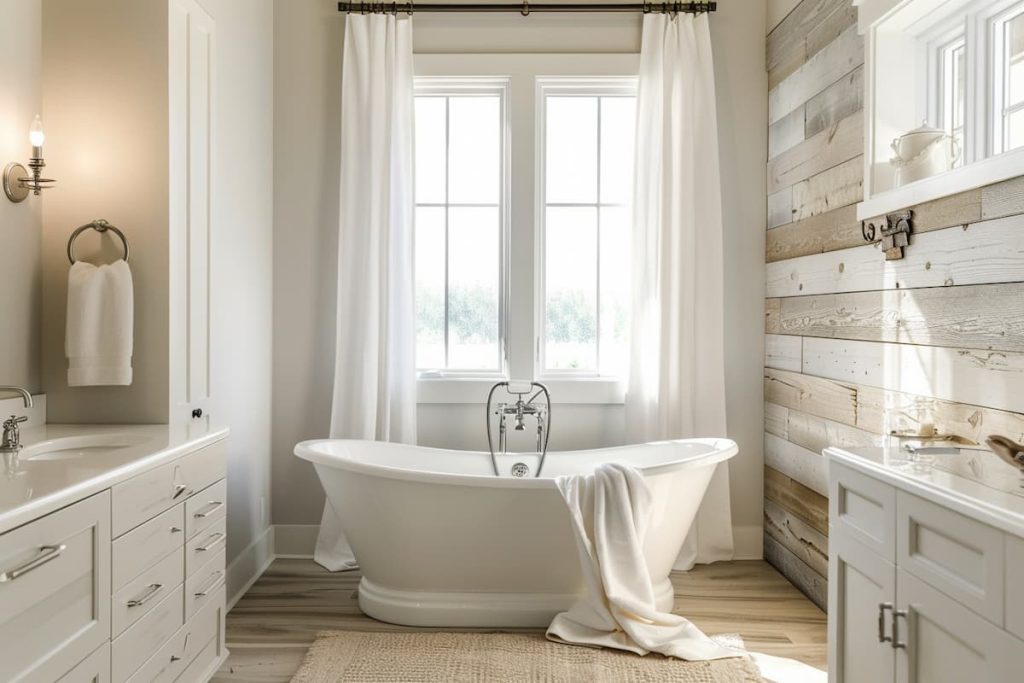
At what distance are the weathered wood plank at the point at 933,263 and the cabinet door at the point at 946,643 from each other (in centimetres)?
87

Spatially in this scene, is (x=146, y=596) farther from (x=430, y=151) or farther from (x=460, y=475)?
(x=430, y=151)

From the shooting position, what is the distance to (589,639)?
8.77 ft

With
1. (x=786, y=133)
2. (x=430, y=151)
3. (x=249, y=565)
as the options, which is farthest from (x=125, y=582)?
(x=786, y=133)

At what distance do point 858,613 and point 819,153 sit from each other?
1.99m

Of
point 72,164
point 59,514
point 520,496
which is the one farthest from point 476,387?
point 59,514

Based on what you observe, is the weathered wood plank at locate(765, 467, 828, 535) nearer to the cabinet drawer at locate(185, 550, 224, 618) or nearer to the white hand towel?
the cabinet drawer at locate(185, 550, 224, 618)

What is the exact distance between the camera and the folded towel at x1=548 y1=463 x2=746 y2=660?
8.68 ft

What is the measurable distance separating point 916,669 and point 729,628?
1340 millimetres

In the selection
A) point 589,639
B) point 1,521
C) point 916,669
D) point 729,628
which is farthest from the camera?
point 729,628

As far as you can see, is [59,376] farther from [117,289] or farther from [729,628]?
[729,628]

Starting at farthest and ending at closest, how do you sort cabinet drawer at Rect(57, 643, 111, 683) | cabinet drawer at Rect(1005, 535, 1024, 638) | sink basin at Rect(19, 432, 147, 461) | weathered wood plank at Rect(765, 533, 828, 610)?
weathered wood plank at Rect(765, 533, 828, 610) → sink basin at Rect(19, 432, 147, 461) → cabinet drawer at Rect(57, 643, 111, 683) → cabinet drawer at Rect(1005, 535, 1024, 638)

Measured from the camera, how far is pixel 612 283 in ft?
12.5

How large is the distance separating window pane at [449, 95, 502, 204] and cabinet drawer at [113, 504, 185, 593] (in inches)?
88.2

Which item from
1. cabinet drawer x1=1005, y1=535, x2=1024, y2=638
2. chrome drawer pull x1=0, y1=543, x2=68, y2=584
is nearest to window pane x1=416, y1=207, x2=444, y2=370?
chrome drawer pull x1=0, y1=543, x2=68, y2=584
